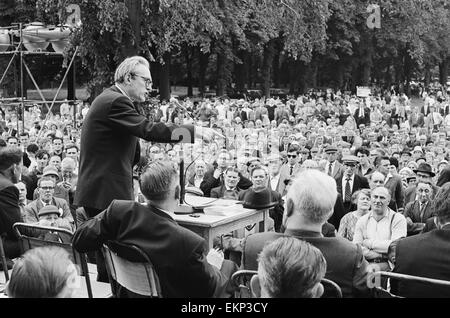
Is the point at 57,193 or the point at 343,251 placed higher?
the point at 343,251

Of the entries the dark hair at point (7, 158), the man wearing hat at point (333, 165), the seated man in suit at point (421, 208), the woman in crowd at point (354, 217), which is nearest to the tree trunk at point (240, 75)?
the man wearing hat at point (333, 165)

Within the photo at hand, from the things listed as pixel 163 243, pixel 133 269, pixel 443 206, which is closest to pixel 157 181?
pixel 163 243

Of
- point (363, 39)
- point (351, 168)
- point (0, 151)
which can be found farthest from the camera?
point (363, 39)

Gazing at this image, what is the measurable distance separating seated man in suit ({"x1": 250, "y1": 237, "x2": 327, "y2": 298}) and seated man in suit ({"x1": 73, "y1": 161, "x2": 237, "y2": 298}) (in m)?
0.80

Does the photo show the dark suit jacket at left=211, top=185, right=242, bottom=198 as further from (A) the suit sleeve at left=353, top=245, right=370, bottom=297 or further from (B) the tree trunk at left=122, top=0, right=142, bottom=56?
(B) the tree trunk at left=122, top=0, right=142, bottom=56

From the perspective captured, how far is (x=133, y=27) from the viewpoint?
49.2 ft

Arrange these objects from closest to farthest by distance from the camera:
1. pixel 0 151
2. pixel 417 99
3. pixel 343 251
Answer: pixel 343 251 → pixel 0 151 → pixel 417 99

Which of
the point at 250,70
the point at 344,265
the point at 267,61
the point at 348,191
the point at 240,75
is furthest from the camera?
the point at 250,70

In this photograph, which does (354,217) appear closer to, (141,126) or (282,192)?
(282,192)

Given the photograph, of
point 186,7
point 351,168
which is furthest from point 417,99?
point 351,168

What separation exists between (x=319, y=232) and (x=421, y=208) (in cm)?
506

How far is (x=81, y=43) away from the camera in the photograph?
51.1 ft

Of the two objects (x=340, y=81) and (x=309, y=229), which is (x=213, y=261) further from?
(x=340, y=81)

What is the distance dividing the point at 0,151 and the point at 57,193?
2.86 m
